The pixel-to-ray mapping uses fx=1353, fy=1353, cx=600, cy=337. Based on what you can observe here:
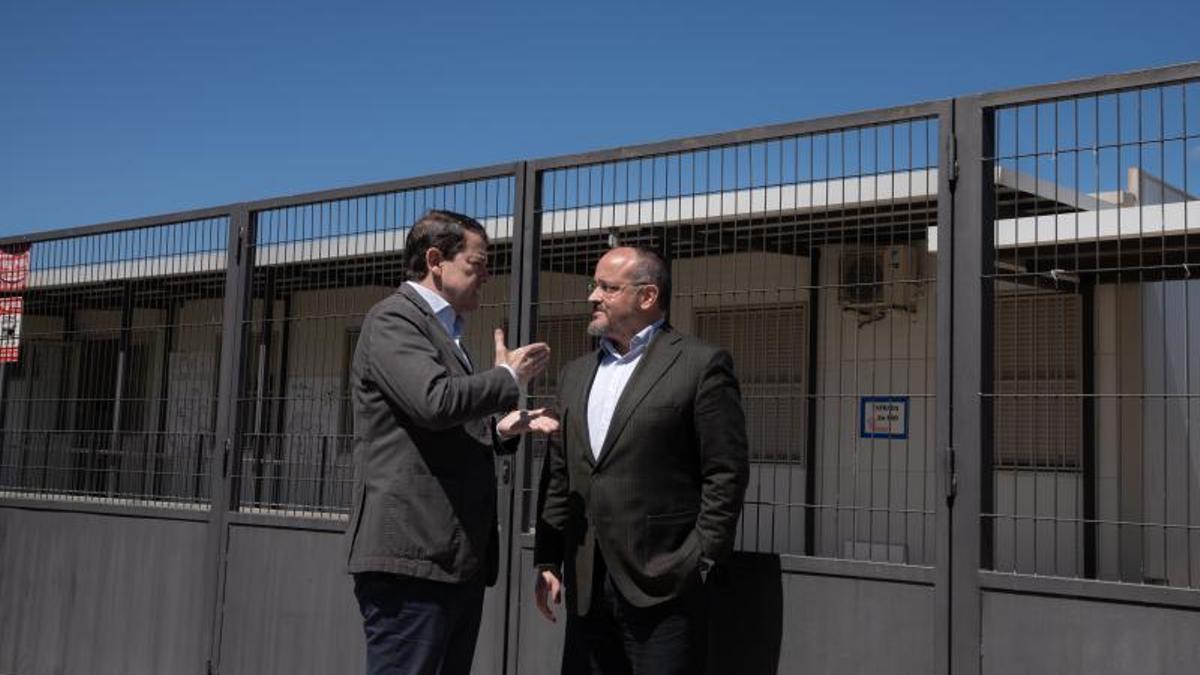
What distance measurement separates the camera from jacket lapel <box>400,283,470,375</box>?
13.9ft

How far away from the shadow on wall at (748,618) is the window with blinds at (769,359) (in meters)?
0.79

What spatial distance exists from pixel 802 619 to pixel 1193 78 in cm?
231

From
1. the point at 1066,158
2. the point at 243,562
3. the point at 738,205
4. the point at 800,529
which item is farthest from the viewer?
the point at 243,562

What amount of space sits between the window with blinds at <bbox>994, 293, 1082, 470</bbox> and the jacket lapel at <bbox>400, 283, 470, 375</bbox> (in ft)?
6.26

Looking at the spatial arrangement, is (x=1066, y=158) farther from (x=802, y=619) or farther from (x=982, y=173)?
(x=802, y=619)

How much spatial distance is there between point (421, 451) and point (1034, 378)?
9.96 feet

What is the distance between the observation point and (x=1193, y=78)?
14.2ft

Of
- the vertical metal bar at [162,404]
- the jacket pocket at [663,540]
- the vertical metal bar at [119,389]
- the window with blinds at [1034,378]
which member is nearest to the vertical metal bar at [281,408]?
the vertical metal bar at [162,404]

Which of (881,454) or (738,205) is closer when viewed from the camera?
(738,205)

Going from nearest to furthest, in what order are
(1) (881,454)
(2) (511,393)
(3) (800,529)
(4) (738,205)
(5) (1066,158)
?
(2) (511,393) → (5) (1066,158) → (4) (738,205) → (3) (800,529) → (1) (881,454)

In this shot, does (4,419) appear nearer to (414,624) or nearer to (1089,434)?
(414,624)

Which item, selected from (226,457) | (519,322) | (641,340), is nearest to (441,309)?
(641,340)

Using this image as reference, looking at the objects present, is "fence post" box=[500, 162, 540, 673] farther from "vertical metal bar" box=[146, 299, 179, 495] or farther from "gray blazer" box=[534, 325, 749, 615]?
"vertical metal bar" box=[146, 299, 179, 495]

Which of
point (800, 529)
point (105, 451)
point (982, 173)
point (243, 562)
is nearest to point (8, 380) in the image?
point (105, 451)
